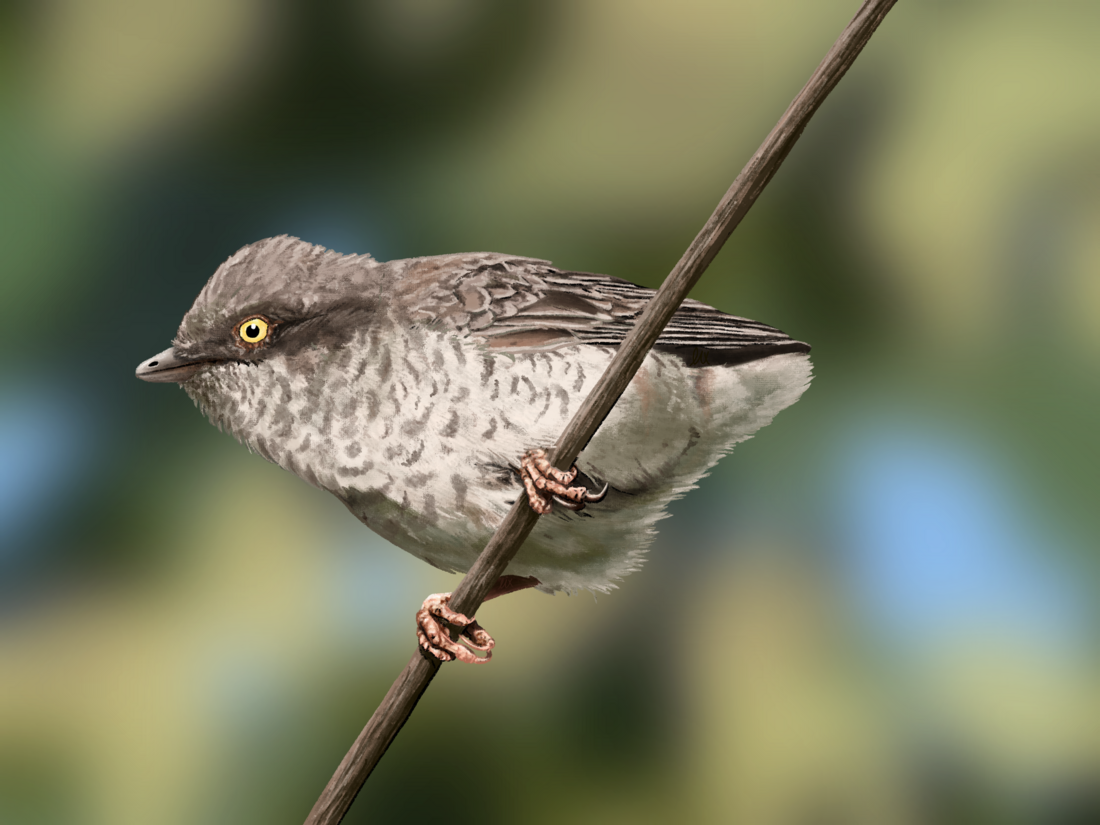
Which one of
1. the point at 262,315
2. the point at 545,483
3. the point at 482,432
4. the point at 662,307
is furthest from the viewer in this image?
the point at 262,315

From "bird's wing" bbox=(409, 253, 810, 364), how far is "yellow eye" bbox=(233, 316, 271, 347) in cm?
33

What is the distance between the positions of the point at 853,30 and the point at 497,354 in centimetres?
93

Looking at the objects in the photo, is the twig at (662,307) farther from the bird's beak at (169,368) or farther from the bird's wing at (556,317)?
the bird's beak at (169,368)

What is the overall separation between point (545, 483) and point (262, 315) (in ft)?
2.54

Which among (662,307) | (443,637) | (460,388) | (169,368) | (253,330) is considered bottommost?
(443,637)

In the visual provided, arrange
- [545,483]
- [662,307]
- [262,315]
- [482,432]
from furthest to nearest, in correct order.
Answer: [262,315], [482,432], [545,483], [662,307]

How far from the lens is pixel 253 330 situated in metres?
2.16

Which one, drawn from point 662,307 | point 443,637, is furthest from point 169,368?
point 662,307

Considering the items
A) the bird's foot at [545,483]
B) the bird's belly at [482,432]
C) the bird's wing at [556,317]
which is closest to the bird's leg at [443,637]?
the bird's belly at [482,432]

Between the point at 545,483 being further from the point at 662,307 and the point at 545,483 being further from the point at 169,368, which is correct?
the point at 169,368

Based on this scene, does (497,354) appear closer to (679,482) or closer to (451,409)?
(451,409)

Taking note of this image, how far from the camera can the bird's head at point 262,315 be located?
2.14 meters

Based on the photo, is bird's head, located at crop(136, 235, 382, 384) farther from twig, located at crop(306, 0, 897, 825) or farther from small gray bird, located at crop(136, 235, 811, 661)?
twig, located at crop(306, 0, 897, 825)

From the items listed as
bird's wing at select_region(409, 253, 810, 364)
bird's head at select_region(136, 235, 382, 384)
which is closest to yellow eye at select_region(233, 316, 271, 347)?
bird's head at select_region(136, 235, 382, 384)
